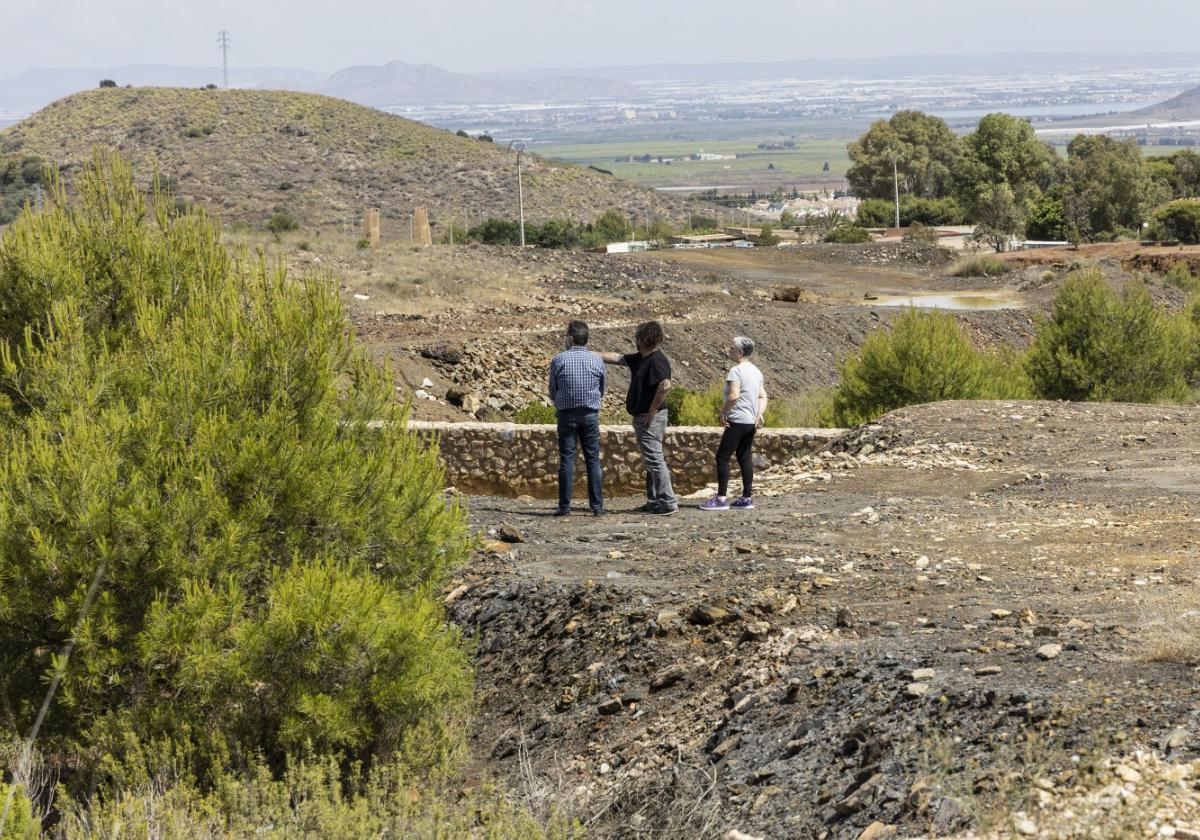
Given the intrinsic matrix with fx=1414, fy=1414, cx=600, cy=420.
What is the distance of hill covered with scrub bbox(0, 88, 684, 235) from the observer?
75750 mm

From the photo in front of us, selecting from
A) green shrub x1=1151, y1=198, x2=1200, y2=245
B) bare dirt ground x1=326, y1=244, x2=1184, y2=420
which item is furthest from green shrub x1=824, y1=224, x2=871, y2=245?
green shrub x1=1151, y1=198, x2=1200, y2=245

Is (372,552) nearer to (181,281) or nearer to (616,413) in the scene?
(181,281)

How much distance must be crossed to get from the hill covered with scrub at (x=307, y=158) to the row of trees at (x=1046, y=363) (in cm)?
5389

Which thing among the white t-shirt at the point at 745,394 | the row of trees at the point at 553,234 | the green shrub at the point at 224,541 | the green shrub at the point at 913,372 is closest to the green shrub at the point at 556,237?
the row of trees at the point at 553,234

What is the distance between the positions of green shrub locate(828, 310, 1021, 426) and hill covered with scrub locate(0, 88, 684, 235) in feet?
179

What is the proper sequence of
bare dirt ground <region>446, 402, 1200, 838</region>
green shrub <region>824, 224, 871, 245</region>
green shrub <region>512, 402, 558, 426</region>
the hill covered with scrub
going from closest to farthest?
bare dirt ground <region>446, 402, 1200, 838</region> < green shrub <region>512, 402, 558, 426</region> < green shrub <region>824, 224, 871, 245</region> < the hill covered with scrub

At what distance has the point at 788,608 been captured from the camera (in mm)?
7809

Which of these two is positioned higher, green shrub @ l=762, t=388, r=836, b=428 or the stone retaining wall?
the stone retaining wall

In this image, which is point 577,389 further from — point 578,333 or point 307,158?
point 307,158

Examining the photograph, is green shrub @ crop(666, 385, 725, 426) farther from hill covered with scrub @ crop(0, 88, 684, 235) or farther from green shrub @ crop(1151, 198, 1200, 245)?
hill covered with scrub @ crop(0, 88, 684, 235)

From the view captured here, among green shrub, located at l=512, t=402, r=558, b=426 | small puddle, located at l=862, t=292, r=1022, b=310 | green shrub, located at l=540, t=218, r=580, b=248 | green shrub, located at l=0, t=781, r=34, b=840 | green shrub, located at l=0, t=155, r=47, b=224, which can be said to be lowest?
small puddle, located at l=862, t=292, r=1022, b=310

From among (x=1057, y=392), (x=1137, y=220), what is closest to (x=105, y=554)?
(x=1057, y=392)

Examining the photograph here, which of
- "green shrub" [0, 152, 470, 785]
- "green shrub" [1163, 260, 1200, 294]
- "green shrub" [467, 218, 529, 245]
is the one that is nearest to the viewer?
"green shrub" [0, 152, 470, 785]

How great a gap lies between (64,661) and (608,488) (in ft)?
27.7
